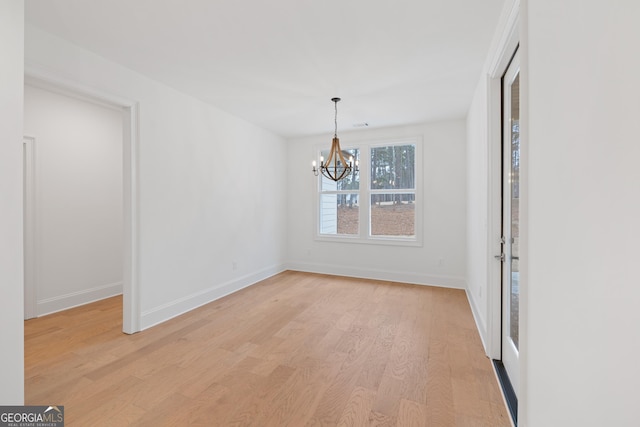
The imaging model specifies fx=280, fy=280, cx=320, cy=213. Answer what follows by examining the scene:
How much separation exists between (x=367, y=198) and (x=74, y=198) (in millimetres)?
4298

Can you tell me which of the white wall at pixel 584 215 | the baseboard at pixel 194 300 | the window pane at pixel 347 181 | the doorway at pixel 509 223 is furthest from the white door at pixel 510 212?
the baseboard at pixel 194 300

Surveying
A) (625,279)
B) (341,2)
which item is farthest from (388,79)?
(625,279)

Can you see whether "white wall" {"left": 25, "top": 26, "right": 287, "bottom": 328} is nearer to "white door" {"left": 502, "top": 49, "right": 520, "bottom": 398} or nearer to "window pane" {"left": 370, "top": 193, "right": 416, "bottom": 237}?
"window pane" {"left": 370, "top": 193, "right": 416, "bottom": 237}

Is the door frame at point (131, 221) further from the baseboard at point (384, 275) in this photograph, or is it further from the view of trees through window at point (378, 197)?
the view of trees through window at point (378, 197)

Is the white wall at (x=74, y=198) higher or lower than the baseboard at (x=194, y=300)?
higher

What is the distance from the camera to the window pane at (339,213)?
524cm

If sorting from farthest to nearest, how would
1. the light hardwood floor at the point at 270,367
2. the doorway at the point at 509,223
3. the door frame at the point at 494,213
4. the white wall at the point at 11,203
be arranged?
the door frame at the point at 494,213
the doorway at the point at 509,223
the light hardwood floor at the point at 270,367
the white wall at the point at 11,203

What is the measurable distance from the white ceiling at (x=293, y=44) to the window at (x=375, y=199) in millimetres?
1370

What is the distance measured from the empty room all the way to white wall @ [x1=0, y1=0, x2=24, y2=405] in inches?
0.5

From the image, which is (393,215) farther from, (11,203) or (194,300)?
(11,203)

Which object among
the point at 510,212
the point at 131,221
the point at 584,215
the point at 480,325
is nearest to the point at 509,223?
the point at 510,212

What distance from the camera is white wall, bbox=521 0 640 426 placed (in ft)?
2.15

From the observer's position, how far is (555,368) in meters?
0.97

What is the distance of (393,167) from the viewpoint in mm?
4902
